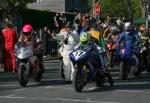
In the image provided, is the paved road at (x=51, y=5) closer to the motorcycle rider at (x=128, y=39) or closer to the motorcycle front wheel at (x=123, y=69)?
the motorcycle rider at (x=128, y=39)

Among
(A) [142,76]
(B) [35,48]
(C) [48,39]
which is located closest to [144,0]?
(C) [48,39]

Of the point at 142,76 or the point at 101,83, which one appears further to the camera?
the point at 142,76

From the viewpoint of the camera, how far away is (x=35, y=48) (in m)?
17.0

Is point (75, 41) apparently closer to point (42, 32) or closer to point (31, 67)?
point (31, 67)

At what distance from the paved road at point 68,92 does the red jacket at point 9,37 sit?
8.13ft

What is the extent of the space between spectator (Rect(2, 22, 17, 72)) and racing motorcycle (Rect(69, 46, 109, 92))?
5.44m

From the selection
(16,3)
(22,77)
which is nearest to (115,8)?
(16,3)

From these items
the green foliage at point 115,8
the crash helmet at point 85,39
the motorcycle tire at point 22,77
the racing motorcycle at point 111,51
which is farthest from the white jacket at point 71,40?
the green foliage at point 115,8

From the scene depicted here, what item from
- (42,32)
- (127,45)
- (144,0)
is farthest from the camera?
(144,0)

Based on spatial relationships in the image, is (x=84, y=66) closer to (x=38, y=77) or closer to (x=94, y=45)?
(x=94, y=45)

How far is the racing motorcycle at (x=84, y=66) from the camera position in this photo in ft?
→ 49.4

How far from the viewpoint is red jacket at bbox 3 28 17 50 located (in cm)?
2062

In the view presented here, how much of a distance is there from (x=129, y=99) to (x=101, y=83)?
2275 millimetres

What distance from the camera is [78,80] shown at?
1503 centimetres
